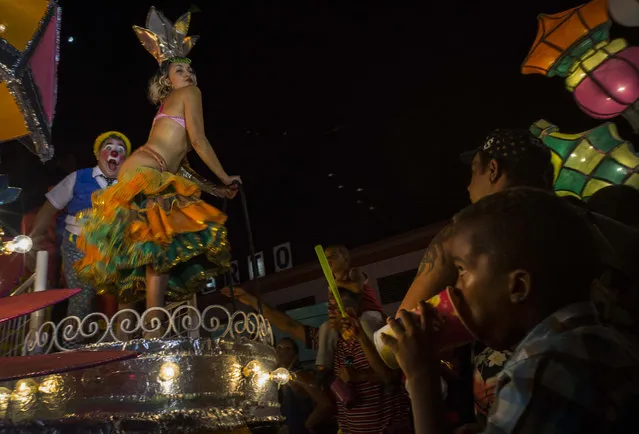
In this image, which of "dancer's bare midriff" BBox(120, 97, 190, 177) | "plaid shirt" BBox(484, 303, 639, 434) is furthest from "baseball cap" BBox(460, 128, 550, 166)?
"dancer's bare midriff" BBox(120, 97, 190, 177)

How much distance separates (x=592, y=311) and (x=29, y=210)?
5402 millimetres

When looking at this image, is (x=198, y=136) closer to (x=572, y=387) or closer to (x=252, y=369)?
(x=252, y=369)

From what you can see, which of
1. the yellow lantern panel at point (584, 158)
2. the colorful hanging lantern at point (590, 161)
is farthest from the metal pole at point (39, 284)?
the yellow lantern panel at point (584, 158)

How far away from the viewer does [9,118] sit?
318 cm

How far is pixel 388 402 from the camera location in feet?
9.62

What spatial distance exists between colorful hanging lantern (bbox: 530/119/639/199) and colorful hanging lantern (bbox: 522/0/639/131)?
1.90ft

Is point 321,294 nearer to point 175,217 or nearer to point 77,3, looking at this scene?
point 77,3

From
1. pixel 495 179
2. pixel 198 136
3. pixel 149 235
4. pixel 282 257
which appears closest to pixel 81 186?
pixel 198 136

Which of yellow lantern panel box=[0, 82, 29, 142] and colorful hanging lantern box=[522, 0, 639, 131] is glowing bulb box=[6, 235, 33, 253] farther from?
colorful hanging lantern box=[522, 0, 639, 131]

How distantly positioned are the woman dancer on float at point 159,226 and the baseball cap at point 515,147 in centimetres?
168

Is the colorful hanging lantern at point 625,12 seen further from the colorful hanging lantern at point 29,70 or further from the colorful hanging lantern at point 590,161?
the colorful hanging lantern at point 29,70

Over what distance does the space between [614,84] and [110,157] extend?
419 centimetres

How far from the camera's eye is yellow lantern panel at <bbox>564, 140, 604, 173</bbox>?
11.7 ft

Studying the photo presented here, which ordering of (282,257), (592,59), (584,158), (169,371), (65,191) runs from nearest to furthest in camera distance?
(169,371)
(584,158)
(592,59)
(65,191)
(282,257)
